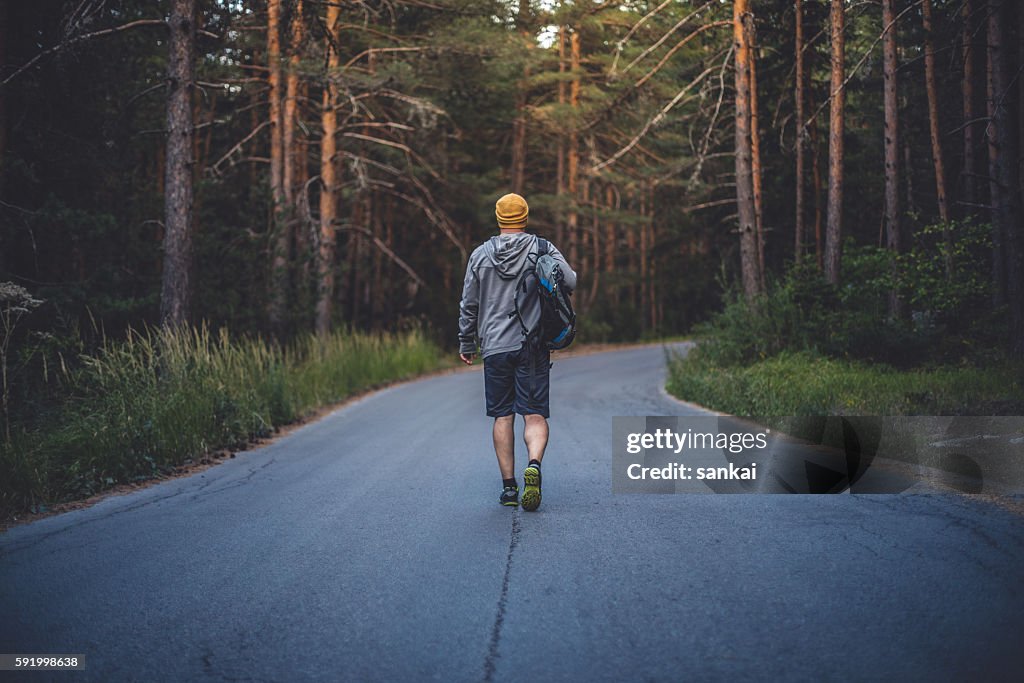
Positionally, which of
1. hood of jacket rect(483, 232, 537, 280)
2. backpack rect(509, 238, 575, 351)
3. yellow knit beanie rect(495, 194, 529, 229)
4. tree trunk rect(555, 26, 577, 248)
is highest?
tree trunk rect(555, 26, 577, 248)

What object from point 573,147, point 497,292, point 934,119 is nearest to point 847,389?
point 497,292

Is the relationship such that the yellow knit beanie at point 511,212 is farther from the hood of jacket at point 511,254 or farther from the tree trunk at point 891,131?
the tree trunk at point 891,131

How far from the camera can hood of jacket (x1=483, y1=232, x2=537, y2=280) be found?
6.52 meters

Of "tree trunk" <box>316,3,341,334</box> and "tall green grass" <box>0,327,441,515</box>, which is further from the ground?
"tree trunk" <box>316,3,341,334</box>

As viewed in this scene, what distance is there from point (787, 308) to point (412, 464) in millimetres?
11309

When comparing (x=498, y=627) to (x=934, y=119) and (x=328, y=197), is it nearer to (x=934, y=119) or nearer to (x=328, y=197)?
(x=328, y=197)

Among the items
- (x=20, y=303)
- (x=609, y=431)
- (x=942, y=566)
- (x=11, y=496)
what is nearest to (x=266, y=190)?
(x=20, y=303)

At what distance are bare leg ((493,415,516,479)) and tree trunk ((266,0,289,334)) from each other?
34.5 feet

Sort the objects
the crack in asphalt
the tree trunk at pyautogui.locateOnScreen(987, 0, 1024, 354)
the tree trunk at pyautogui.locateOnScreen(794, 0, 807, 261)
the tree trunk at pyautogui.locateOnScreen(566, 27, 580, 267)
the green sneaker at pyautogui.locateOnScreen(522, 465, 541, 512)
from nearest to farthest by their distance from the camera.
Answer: the crack in asphalt < the green sneaker at pyautogui.locateOnScreen(522, 465, 541, 512) < the tree trunk at pyautogui.locateOnScreen(987, 0, 1024, 354) < the tree trunk at pyautogui.locateOnScreen(794, 0, 807, 261) < the tree trunk at pyautogui.locateOnScreen(566, 27, 580, 267)

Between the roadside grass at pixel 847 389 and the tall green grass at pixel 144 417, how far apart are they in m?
6.41

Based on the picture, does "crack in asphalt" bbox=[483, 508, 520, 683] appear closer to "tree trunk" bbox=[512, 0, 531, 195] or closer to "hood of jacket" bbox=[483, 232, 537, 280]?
"hood of jacket" bbox=[483, 232, 537, 280]

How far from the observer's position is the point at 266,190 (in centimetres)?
1823

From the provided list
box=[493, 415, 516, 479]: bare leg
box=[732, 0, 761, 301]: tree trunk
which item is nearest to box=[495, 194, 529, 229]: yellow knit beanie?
box=[493, 415, 516, 479]: bare leg

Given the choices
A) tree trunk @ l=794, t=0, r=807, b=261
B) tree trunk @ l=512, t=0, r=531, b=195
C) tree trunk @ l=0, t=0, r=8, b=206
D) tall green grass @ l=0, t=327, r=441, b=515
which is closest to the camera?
tall green grass @ l=0, t=327, r=441, b=515
